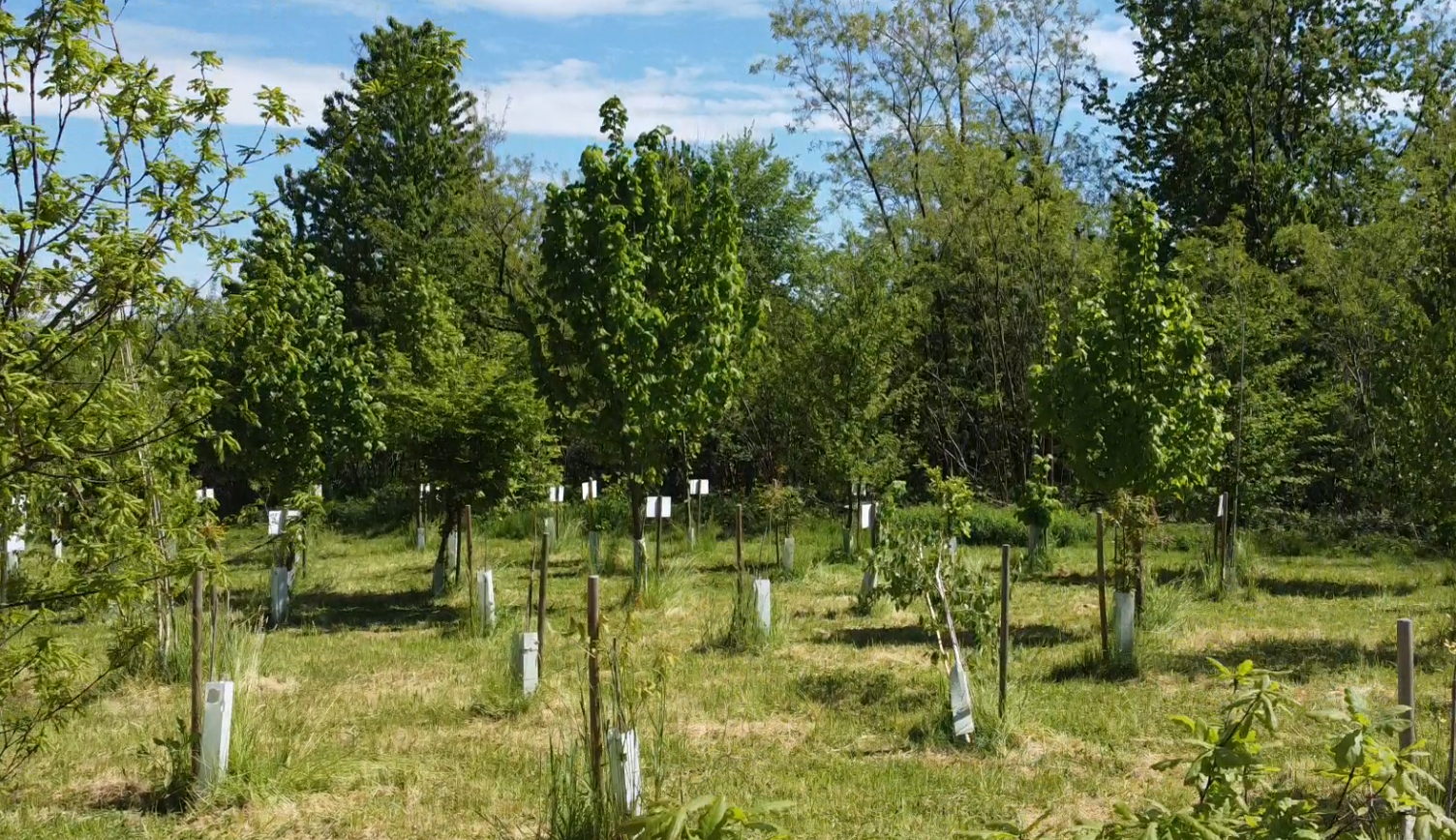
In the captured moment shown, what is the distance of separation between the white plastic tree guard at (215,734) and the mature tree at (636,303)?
710 cm

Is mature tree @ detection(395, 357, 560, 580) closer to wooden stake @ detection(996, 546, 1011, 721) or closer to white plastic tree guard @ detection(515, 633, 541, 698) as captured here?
white plastic tree guard @ detection(515, 633, 541, 698)

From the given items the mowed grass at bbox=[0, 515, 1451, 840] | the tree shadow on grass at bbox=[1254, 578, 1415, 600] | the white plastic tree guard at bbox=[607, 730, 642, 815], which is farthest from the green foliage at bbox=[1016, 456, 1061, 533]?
the white plastic tree guard at bbox=[607, 730, 642, 815]

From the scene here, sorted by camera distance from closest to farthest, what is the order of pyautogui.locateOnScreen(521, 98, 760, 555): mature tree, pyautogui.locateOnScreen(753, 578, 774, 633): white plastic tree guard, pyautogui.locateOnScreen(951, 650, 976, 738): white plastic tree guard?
pyautogui.locateOnScreen(951, 650, 976, 738): white plastic tree guard
pyautogui.locateOnScreen(753, 578, 774, 633): white plastic tree guard
pyautogui.locateOnScreen(521, 98, 760, 555): mature tree

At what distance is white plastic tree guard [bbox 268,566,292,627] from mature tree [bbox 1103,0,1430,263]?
20669mm

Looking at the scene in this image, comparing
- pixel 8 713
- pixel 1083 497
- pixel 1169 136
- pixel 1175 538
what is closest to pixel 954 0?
pixel 1169 136

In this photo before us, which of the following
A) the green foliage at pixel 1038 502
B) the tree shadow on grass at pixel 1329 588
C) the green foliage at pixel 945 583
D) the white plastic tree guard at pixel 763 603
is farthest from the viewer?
the green foliage at pixel 1038 502

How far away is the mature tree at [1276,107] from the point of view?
2591cm

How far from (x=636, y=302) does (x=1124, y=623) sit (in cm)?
625

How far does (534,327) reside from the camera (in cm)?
1454

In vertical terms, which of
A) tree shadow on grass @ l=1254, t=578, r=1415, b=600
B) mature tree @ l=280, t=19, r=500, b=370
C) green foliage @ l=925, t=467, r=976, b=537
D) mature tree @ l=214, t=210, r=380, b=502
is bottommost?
tree shadow on grass @ l=1254, t=578, r=1415, b=600

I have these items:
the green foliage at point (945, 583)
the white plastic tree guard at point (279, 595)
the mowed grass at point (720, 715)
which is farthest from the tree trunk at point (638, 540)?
the green foliage at point (945, 583)

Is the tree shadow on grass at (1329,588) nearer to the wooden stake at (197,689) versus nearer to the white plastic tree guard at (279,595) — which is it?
the white plastic tree guard at (279,595)

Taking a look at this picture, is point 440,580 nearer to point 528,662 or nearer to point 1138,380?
point 528,662

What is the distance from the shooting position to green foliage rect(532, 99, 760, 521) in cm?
1355
